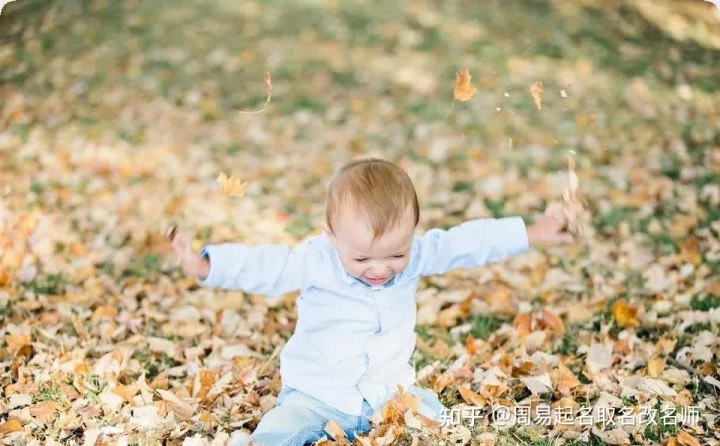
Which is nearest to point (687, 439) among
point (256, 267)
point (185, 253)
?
point (256, 267)

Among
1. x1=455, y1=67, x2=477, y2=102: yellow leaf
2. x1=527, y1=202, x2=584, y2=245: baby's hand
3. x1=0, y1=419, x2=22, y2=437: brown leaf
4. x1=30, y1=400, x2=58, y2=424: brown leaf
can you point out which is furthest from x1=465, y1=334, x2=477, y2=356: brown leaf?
x1=0, y1=419, x2=22, y2=437: brown leaf

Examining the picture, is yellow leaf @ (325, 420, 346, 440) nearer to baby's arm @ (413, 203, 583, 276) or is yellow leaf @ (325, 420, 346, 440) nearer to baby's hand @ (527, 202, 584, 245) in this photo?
baby's arm @ (413, 203, 583, 276)

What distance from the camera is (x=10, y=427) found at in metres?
3.18

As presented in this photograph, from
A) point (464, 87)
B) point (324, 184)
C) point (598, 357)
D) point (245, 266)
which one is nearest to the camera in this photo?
point (245, 266)

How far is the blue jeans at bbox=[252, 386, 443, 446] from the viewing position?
A: 2.91 metres

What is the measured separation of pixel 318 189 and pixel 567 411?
3.38 metres

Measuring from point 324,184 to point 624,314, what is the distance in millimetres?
2896

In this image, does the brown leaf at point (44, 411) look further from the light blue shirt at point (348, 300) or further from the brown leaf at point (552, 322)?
the brown leaf at point (552, 322)

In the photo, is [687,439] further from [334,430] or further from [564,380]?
[334,430]

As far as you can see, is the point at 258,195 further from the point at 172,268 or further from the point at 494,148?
the point at 494,148

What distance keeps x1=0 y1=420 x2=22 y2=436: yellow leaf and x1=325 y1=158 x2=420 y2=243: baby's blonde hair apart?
61.1 inches

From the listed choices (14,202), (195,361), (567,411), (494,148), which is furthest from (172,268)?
(494,148)

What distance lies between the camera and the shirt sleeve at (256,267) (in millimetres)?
2855

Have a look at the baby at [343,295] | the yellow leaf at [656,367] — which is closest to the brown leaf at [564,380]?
the yellow leaf at [656,367]
